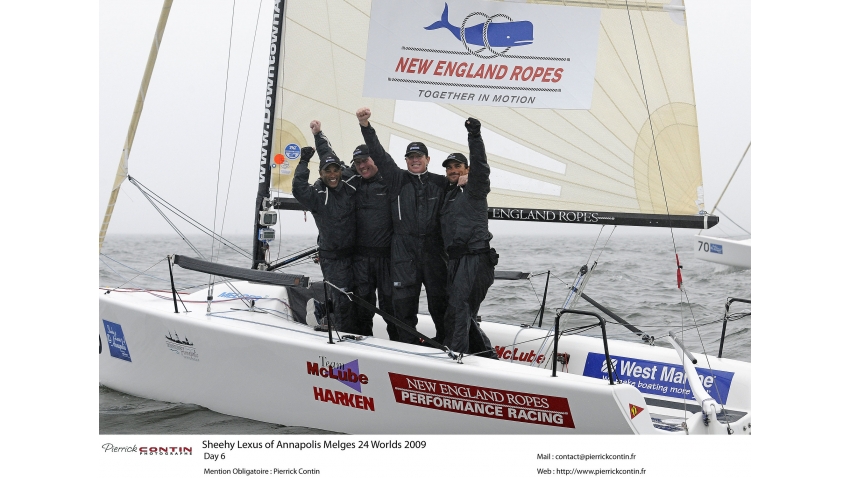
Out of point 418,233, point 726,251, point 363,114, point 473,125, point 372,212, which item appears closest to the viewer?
point 473,125

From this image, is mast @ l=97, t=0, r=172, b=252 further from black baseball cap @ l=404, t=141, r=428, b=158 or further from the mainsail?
black baseball cap @ l=404, t=141, r=428, b=158

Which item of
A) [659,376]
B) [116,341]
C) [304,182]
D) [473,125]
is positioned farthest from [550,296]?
[473,125]

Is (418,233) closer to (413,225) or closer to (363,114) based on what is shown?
(413,225)

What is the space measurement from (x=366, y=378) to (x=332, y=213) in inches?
38.6

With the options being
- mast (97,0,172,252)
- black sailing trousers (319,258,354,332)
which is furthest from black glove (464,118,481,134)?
mast (97,0,172,252)

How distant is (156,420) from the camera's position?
4.90m

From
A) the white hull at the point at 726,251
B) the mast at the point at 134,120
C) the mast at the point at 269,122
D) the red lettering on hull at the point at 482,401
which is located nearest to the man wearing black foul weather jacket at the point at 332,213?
the mast at the point at 269,122

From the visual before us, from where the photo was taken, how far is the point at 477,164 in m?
4.35

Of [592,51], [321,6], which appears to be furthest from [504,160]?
[321,6]

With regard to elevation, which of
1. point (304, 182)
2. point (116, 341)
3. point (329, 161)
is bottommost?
point (116, 341)

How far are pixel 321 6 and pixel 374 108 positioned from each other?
2.45ft

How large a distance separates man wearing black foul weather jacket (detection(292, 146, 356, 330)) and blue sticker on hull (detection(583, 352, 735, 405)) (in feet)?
5.58

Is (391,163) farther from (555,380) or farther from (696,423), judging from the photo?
(696,423)

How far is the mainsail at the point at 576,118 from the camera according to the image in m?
5.10
